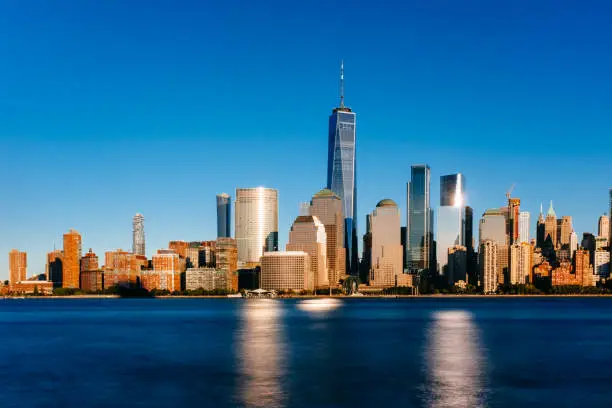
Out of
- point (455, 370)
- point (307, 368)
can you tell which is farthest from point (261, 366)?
point (455, 370)

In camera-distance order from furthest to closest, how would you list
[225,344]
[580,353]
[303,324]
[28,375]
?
[303,324]
[225,344]
[580,353]
[28,375]

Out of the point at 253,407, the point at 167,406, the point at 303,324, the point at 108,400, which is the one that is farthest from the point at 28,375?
the point at 303,324

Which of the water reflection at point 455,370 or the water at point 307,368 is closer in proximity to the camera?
the water reflection at point 455,370

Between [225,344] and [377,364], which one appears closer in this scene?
[377,364]

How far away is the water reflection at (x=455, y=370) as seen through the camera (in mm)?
60125

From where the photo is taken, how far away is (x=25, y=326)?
15050 cm

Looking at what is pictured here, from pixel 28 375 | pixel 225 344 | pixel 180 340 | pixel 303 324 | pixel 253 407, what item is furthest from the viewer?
pixel 303 324

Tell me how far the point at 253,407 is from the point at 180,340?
5630 centimetres

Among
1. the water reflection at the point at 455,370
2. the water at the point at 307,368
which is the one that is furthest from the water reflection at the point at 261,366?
the water reflection at the point at 455,370

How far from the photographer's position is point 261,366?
78.9 m

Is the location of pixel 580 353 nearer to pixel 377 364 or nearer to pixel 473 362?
pixel 473 362

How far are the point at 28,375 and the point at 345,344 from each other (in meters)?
44.5

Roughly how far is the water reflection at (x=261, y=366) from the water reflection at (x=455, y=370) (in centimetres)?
1285

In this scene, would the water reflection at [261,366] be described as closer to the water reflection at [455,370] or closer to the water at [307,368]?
the water at [307,368]
